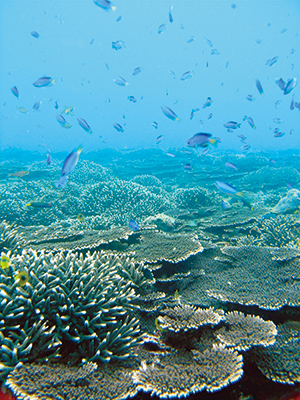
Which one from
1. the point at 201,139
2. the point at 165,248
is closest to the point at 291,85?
the point at 201,139

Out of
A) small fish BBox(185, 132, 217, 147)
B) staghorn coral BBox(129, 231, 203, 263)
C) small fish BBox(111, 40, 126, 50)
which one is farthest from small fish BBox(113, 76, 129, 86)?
staghorn coral BBox(129, 231, 203, 263)

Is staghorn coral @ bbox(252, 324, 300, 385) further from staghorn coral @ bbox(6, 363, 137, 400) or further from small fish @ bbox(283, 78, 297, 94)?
small fish @ bbox(283, 78, 297, 94)

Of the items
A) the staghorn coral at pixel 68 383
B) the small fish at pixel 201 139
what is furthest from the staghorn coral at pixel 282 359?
the small fish at pixel 201 139

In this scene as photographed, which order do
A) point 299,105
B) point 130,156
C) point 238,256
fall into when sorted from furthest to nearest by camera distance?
1. point 130,156
2. point 299,105
3. point 238,256

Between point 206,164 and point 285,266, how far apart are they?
50.2ft

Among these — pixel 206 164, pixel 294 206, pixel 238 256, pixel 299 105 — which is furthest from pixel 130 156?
pixel 238 256

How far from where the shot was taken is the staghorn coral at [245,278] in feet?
10.9

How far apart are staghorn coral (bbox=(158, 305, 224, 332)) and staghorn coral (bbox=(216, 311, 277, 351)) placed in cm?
16

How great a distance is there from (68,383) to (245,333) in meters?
1.99

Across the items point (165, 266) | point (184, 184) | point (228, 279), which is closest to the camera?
point (228, 279)

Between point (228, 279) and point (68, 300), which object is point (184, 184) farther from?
point (68, 300)

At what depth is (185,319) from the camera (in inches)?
109

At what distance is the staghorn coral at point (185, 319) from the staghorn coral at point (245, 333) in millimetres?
164

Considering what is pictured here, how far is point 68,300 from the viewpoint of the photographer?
2.68m
